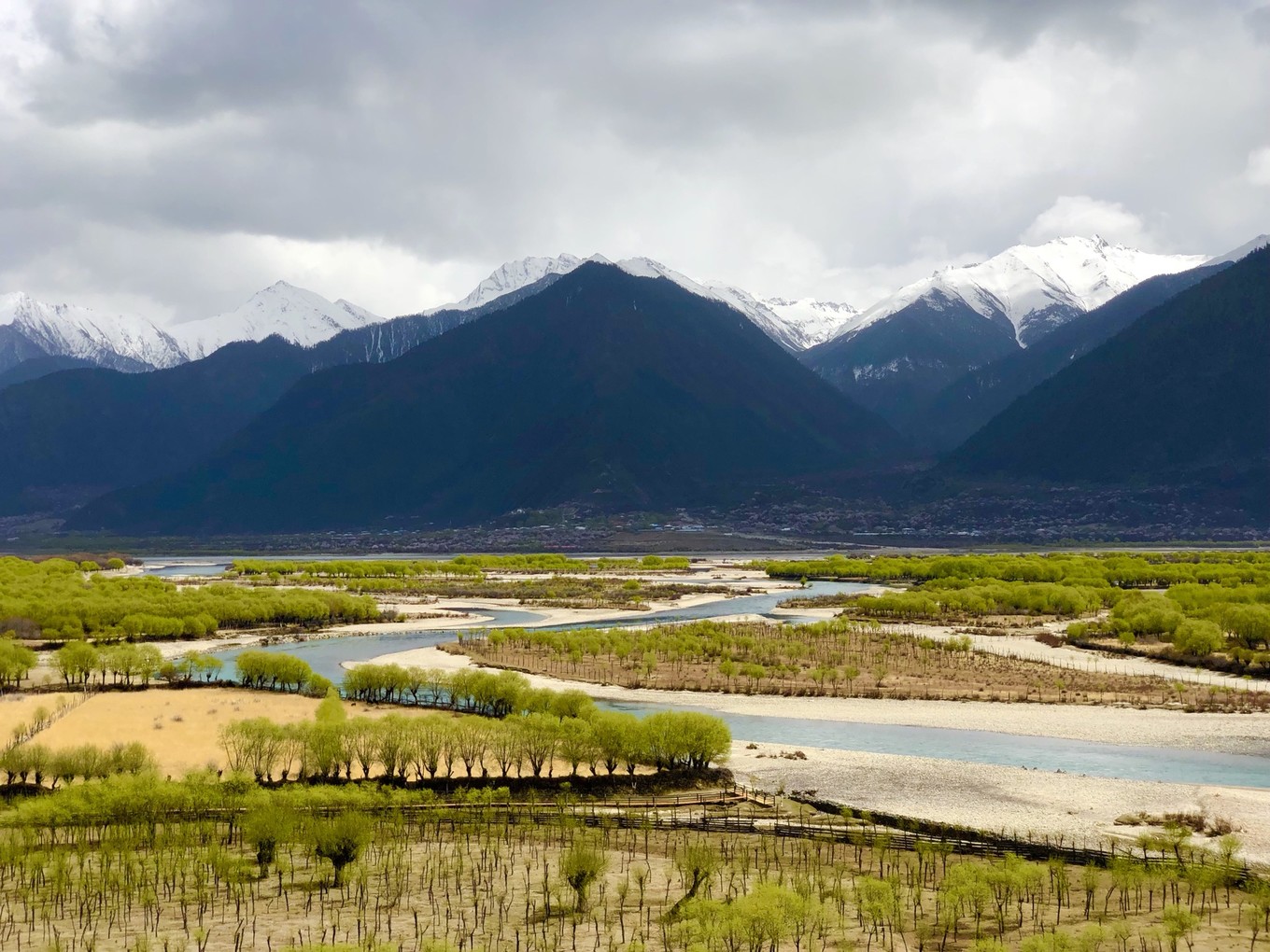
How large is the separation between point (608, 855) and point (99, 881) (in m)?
18.0

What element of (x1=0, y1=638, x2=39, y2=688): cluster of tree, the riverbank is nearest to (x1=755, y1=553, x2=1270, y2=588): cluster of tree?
the riverbank

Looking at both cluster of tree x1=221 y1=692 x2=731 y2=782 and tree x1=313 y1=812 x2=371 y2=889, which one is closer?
tree x1=313 y1=812 x2=371 y2=889

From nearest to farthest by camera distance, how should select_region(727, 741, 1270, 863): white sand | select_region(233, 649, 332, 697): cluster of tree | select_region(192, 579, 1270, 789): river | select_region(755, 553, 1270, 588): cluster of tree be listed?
select_region(727, 741, 1270, 863): white sand → select_region(192, 579, 1270, 789): river → select_region(233, 649, 332, 697): cluster of tree → select_region(755, 553, 1270, 588): cluster of tree

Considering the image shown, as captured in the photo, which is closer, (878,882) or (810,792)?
(878,882)

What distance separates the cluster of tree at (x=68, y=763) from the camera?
5091cm

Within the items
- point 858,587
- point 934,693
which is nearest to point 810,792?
point 934,693

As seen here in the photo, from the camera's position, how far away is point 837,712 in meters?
71.5

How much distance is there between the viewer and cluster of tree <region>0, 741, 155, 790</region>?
50.9m

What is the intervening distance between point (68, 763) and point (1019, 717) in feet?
174

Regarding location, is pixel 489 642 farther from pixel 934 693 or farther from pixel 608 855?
pixel 608 855

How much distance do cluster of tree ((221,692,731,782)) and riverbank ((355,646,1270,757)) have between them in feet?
60.3

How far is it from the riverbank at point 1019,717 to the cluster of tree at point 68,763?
32773 mm

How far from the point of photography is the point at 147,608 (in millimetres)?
115938

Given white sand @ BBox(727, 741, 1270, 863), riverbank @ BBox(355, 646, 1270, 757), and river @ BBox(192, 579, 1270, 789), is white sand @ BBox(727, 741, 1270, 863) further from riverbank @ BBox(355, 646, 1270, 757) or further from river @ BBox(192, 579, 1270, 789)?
riverbank @ BBox(355, 646, 1270, 757)
